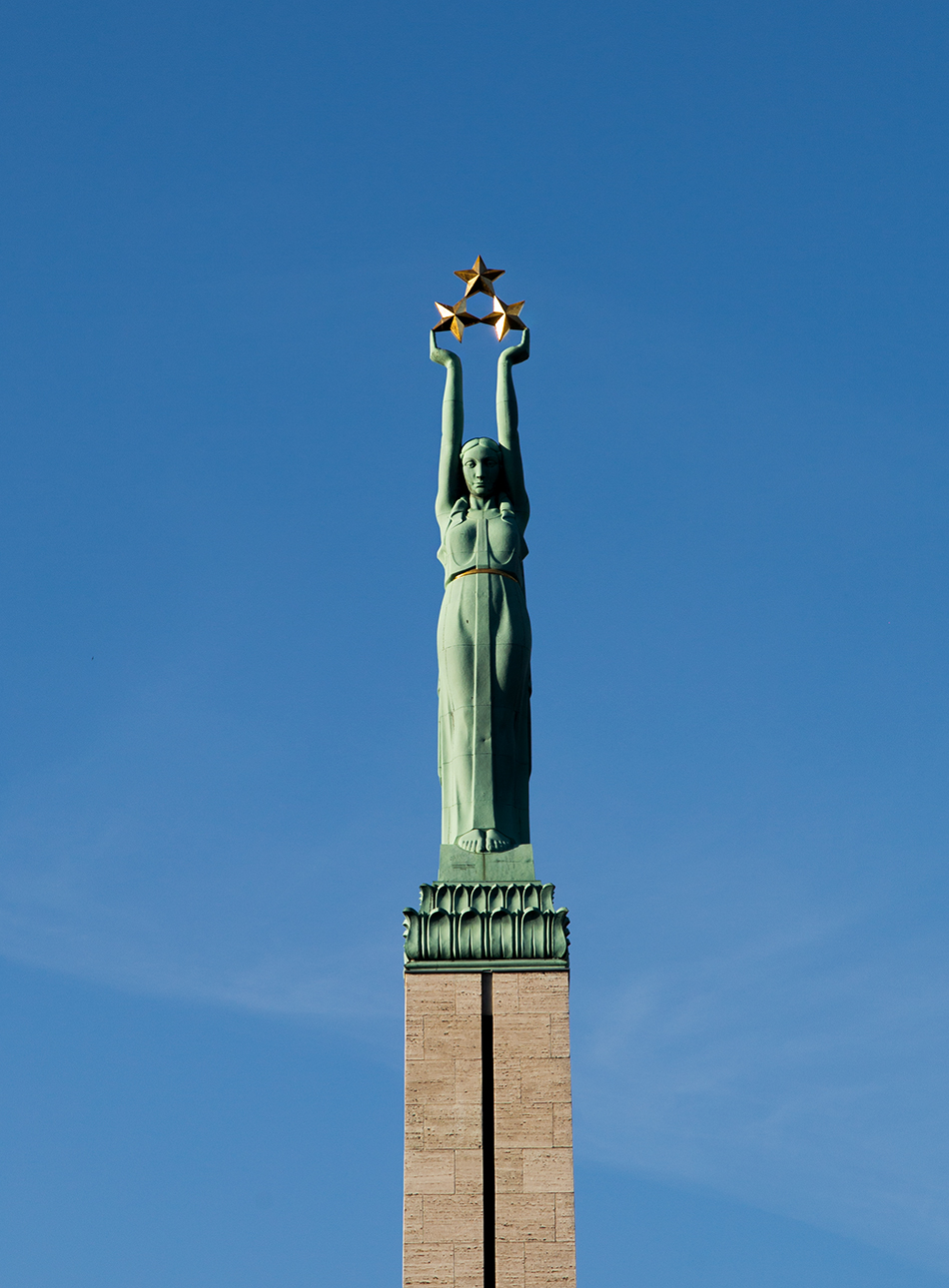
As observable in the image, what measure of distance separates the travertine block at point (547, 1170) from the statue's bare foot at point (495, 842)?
417 cm

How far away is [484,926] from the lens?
29062mm

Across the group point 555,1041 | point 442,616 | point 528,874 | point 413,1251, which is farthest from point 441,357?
point 413,1251

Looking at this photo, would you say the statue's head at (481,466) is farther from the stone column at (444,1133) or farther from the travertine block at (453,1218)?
the travertine block at (453,1218)

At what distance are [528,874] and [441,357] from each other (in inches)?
347

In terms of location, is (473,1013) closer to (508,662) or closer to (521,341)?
(508,662)

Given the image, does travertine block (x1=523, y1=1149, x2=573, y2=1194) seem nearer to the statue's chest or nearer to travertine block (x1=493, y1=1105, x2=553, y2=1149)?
travertine block (x1=493, y1=1105, x2=553, y2=1149)

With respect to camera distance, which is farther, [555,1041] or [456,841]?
[456,841]

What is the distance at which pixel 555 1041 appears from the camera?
28.4 meters

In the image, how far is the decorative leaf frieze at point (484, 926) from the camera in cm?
2897

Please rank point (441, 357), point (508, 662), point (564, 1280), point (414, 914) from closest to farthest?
point (564, 1280) < point (414, 914) < point (508, 662) < point (441, 357)

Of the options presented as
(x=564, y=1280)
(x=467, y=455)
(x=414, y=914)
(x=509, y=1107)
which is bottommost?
(x=564, y=1280)

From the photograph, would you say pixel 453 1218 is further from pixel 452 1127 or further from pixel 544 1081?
pixel 544 1081

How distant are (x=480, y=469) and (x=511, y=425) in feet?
3.66

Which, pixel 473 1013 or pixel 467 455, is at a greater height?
pixel 467 455
